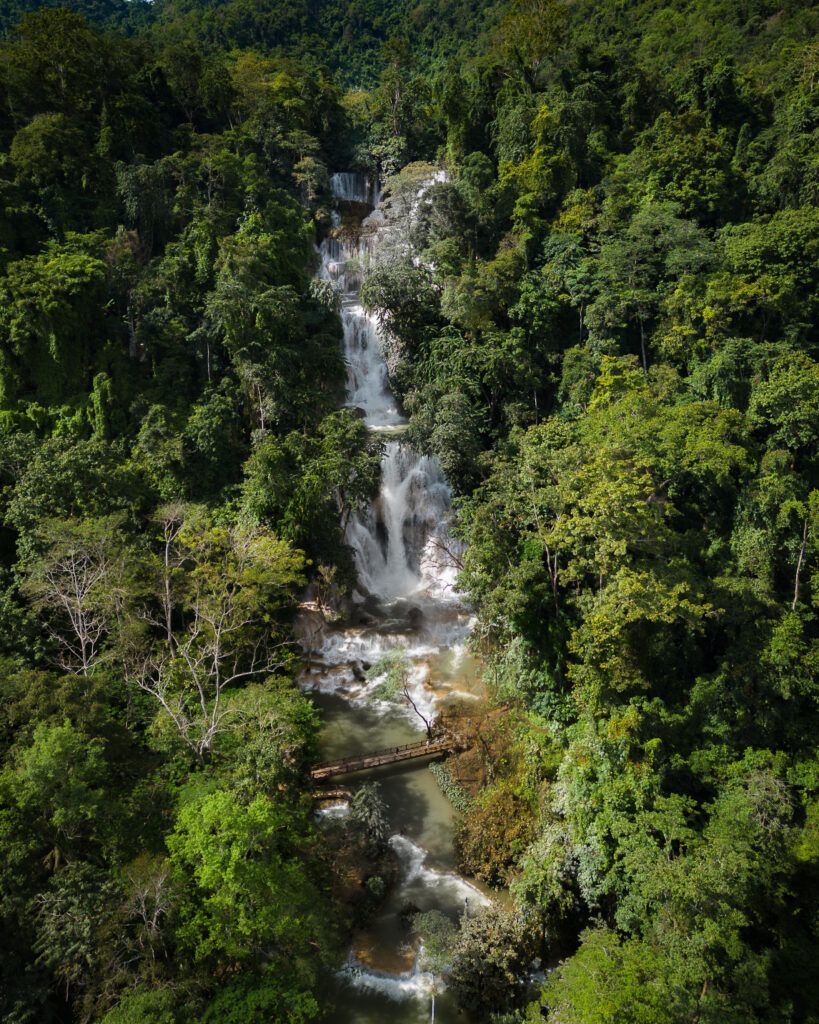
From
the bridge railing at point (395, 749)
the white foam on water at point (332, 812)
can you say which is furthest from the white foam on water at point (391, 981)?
the bridge railing at point (395, 749)

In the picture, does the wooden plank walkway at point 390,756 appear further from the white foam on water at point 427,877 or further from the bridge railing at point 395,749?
the white foam on water at point 427,877

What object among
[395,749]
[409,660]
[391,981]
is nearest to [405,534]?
[409,660]

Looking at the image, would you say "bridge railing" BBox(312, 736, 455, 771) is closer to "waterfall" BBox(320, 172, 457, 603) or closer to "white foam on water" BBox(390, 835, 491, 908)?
"white foam on water" BBox(390, 835, 491, 908)

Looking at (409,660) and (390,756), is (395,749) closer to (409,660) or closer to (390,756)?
(390,756)

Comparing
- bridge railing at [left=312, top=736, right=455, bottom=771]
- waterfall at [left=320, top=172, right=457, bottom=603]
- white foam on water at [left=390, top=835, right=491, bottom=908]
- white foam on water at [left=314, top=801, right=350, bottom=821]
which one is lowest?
white foam on water at [left=390, top=835, right=491, bottom=908]

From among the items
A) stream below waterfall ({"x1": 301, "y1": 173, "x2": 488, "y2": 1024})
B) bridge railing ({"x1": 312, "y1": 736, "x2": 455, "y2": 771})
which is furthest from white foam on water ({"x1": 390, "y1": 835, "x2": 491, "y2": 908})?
bridge railing ({"x1": 312, "y1": 736, "x2": 455, "y2": 771})
